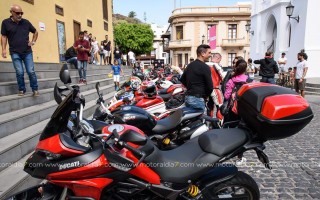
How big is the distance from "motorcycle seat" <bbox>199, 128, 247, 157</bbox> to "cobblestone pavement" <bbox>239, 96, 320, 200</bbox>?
1.30 meters

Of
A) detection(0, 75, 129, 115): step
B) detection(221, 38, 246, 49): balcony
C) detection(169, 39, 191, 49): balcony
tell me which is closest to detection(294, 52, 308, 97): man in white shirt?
detection(0, 75, 129, 115): step

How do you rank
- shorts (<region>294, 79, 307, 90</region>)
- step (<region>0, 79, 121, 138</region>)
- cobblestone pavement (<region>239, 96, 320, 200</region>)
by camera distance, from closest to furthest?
cobblestone pavement (<region>239, 96, 320, 200</region>)
step (<region>0, 79, 121, 138</region>)
shorts (<region>294, 79, 307, 90</region>)

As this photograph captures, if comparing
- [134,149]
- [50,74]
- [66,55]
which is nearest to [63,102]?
[134,149]

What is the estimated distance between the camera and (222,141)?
2.48m

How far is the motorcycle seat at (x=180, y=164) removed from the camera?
2.32 meters

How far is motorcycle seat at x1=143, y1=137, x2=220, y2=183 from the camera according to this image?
7.62ft

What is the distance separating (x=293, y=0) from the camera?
18281mm

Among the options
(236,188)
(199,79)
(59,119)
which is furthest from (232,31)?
(59,119)

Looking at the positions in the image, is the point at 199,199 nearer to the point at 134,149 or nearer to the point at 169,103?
the point at 134,149

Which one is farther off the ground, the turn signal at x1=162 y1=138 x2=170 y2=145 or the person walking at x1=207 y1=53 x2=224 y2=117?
the person walking at x1=207 y1=53 x2=224 y2=117

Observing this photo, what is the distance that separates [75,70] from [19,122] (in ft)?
19.5

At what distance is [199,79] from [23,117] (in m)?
3.30

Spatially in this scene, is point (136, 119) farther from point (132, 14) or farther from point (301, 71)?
point (132, 14)

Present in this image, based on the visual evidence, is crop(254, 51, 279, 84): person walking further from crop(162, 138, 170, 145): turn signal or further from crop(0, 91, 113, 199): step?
crop(0, 91, 113, 199): step
